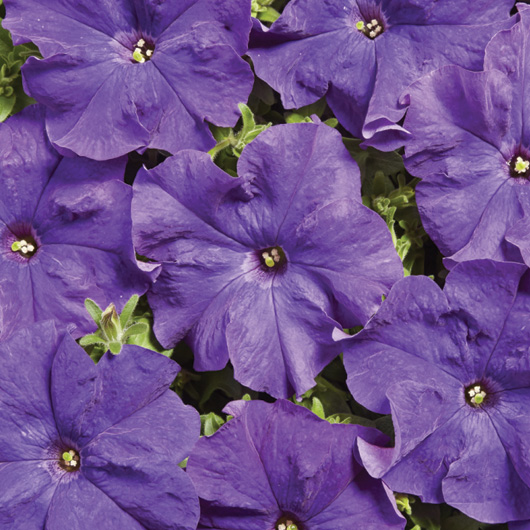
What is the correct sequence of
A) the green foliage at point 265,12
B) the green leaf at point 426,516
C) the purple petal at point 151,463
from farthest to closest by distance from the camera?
the green foliage at point 265,12 < the green leaf at point 426,516 < the purple petal at point 151,463

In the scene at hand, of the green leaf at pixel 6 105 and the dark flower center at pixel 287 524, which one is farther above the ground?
the green leaf at pixel 6 105

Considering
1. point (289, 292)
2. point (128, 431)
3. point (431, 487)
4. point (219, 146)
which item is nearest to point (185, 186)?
point (219, 146)

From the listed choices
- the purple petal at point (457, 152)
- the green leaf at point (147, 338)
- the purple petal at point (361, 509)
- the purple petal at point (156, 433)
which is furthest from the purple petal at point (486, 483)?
the green leaf at point (147, 338)

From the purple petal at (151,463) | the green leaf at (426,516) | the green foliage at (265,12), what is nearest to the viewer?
the purple petal at (151,463)

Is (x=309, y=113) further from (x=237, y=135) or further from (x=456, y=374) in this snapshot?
(x=456, y=374)

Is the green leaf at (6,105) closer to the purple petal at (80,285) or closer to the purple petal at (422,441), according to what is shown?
the purple petal at (80,285)

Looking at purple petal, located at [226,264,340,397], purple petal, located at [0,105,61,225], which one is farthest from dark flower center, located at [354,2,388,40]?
purple petal, located at [0,105,61,225]
